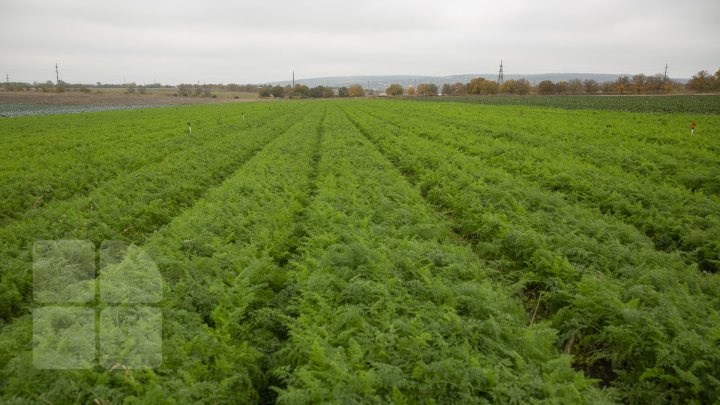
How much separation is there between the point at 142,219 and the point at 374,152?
1078 centimetres

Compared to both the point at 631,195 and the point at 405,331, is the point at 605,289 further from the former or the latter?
the point at 631,195

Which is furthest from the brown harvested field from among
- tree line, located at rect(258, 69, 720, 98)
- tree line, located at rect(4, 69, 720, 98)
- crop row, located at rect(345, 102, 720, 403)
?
crop row, located at rect(345, 102, 720, 403)

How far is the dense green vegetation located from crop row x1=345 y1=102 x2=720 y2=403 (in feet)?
0.11

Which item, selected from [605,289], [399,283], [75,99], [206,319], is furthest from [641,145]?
[75,99]

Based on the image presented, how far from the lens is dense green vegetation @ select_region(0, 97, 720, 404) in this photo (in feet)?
14.1

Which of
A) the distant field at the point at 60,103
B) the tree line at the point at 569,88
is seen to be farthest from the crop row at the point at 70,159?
the tree line at the point at 569,88

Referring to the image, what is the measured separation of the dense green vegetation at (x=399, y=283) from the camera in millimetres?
4312

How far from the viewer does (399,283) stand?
630 cm

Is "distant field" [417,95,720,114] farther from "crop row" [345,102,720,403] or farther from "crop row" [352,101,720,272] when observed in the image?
"crop row" [345,102,720,403]

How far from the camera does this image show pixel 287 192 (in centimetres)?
1182

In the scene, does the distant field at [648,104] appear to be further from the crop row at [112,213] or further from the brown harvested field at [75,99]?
the brown harvested field at [75,99]

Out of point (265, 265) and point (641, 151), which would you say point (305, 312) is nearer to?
point (265, 265)

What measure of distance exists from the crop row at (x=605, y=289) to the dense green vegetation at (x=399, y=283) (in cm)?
3

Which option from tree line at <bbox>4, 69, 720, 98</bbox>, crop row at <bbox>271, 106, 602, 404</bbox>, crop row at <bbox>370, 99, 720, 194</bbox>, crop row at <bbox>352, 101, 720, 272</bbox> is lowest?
crop row at <bbox>271, 106, 602, 404</bbox>
